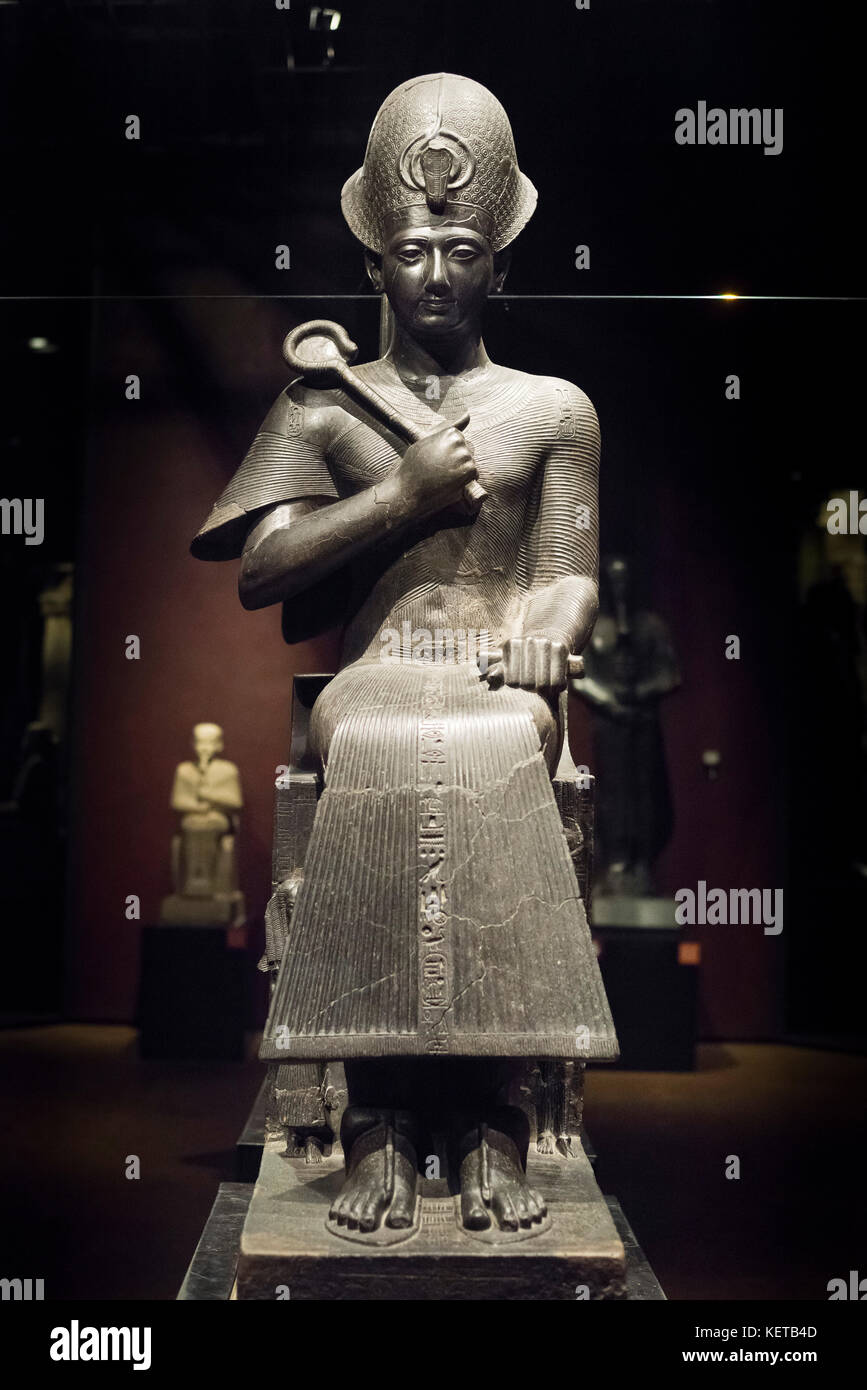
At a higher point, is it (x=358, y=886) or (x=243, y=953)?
(x=358, y=886)

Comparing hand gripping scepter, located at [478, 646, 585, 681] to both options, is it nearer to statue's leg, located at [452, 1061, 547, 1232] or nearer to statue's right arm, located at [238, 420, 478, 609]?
statue's right arm, located at [238, 420, 478, 609]

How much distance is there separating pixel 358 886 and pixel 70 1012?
233 cm

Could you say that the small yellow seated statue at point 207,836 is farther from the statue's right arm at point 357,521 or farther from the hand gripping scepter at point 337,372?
the hand gripping scepter at point 337,372

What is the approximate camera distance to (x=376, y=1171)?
3.17 metres

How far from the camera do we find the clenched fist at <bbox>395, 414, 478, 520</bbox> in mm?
3643

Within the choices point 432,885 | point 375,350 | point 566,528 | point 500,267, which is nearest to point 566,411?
point 566,528

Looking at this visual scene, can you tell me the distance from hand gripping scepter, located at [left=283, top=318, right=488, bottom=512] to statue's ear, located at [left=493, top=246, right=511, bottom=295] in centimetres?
43

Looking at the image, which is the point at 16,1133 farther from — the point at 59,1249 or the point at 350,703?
the point at 350,703

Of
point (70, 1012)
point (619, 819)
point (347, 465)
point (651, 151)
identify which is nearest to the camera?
point (347, 465)

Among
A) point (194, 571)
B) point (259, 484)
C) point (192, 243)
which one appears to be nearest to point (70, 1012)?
point (194, 571)

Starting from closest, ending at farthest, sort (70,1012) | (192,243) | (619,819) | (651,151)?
(651,151) < (192,243) < (70,1012) < (619,819)

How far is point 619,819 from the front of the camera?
5.97 metres

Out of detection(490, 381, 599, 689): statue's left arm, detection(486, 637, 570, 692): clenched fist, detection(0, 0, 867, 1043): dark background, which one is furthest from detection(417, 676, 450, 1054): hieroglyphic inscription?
detection(0, 0, 867, 1043): dark background

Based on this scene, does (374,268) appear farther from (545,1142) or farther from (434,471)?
(545,1142)
